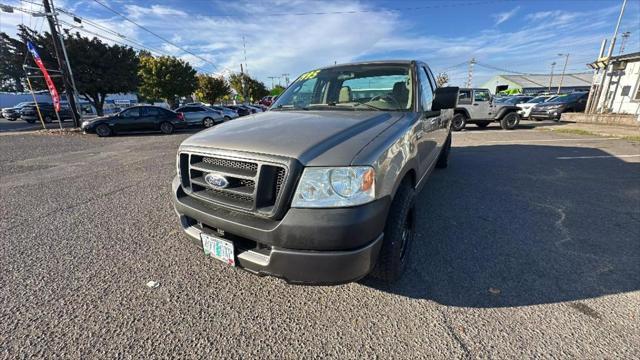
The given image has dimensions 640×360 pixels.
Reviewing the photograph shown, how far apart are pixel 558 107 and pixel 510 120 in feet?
19.3

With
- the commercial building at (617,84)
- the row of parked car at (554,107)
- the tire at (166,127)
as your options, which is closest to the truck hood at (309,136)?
the tire at (166,127)

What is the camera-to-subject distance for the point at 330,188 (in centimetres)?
155

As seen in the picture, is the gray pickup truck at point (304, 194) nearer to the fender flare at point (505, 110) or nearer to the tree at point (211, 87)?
the fender flare at point (505, 110)

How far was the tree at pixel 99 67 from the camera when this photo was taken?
65.3 ft

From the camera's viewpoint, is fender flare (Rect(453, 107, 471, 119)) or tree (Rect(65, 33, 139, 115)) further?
tree (Rect(65, 33, 139, 115))

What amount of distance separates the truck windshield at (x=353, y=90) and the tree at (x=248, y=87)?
162 feet

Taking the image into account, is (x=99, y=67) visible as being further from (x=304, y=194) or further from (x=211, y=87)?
(x=304, y=194)

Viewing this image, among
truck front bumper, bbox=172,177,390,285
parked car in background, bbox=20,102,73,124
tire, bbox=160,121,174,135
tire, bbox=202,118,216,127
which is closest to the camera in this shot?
truck front bumper, bbox=172,177,390,285

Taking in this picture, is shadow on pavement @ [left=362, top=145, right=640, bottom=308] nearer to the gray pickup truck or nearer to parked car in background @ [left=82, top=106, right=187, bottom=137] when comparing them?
the gray pickup truck

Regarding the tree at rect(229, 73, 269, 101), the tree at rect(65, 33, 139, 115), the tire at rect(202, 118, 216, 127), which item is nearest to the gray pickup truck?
the tire at rect(202, 118, 216, 127)

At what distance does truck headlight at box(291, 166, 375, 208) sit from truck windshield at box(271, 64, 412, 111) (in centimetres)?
133

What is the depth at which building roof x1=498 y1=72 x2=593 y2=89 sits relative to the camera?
6138cm

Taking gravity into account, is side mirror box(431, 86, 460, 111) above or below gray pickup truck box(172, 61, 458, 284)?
above

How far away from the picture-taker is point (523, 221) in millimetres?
3309
